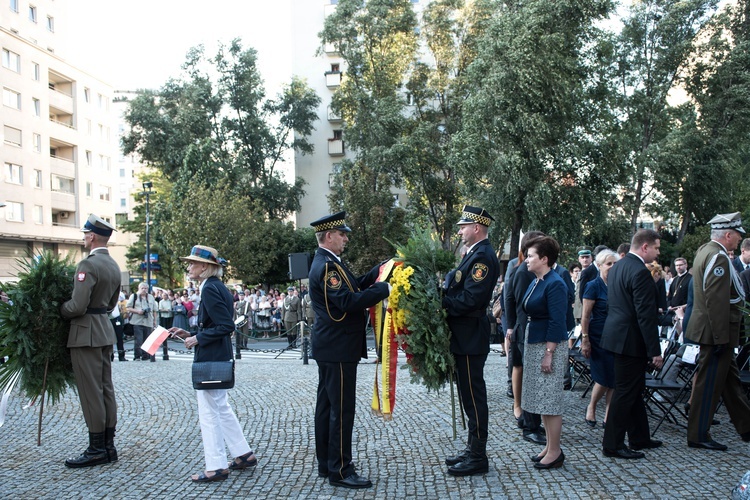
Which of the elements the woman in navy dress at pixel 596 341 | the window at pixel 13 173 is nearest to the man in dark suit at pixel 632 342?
the woman in navy dress at pixel 596 341

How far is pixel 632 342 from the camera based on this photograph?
618 centimetres

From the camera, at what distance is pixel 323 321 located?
562 cm

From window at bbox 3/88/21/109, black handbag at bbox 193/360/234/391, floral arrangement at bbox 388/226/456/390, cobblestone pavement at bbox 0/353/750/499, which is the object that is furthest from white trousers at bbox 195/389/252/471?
window at bbox 3/88/21/109

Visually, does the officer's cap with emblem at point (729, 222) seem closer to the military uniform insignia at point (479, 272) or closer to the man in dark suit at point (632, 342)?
the man in dark suit at point (632, 342)

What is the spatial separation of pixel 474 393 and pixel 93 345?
12.2 feet

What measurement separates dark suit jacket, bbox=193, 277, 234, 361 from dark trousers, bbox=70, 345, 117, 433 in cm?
131

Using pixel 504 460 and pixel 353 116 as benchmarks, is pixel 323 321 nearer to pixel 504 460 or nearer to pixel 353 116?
pixel 504 460

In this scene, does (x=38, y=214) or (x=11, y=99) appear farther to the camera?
(x=38, y=214)

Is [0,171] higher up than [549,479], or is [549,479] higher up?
[0,171]

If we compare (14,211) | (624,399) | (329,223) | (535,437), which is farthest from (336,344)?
(14,211)

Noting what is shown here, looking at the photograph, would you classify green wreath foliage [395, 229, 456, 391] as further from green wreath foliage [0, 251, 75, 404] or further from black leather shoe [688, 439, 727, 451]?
green wreath foliage [0, 251, 75, 404]

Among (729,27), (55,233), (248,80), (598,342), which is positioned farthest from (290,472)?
(55,233)

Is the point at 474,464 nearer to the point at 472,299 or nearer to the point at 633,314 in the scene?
the point at 472,299

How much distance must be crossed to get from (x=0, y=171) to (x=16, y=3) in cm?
1180
